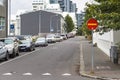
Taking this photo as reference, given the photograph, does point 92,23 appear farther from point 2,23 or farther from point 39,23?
point 39,23

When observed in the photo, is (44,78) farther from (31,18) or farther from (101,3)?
(31,18)

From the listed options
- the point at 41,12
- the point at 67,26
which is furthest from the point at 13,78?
the point at 67,26

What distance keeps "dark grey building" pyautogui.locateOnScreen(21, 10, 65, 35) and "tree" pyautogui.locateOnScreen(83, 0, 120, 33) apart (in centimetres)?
12171

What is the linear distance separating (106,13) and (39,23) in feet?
412

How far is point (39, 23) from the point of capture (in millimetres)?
145125

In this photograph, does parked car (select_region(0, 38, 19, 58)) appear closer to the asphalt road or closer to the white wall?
the asphalt road

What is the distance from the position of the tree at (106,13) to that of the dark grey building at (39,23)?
12171cm

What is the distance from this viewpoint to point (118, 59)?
2462cm

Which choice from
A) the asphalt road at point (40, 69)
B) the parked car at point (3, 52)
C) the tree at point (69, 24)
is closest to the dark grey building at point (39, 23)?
the tree at point (69, 24)

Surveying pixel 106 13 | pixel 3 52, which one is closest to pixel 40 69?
pixel 106 13

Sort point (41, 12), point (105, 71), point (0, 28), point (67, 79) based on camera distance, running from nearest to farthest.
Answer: point (67, 79)
point (105, 71)
point (0, 28)
point (41, 12)

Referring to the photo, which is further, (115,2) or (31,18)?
(31,18)

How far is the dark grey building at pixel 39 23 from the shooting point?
147 m

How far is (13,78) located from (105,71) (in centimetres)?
495
